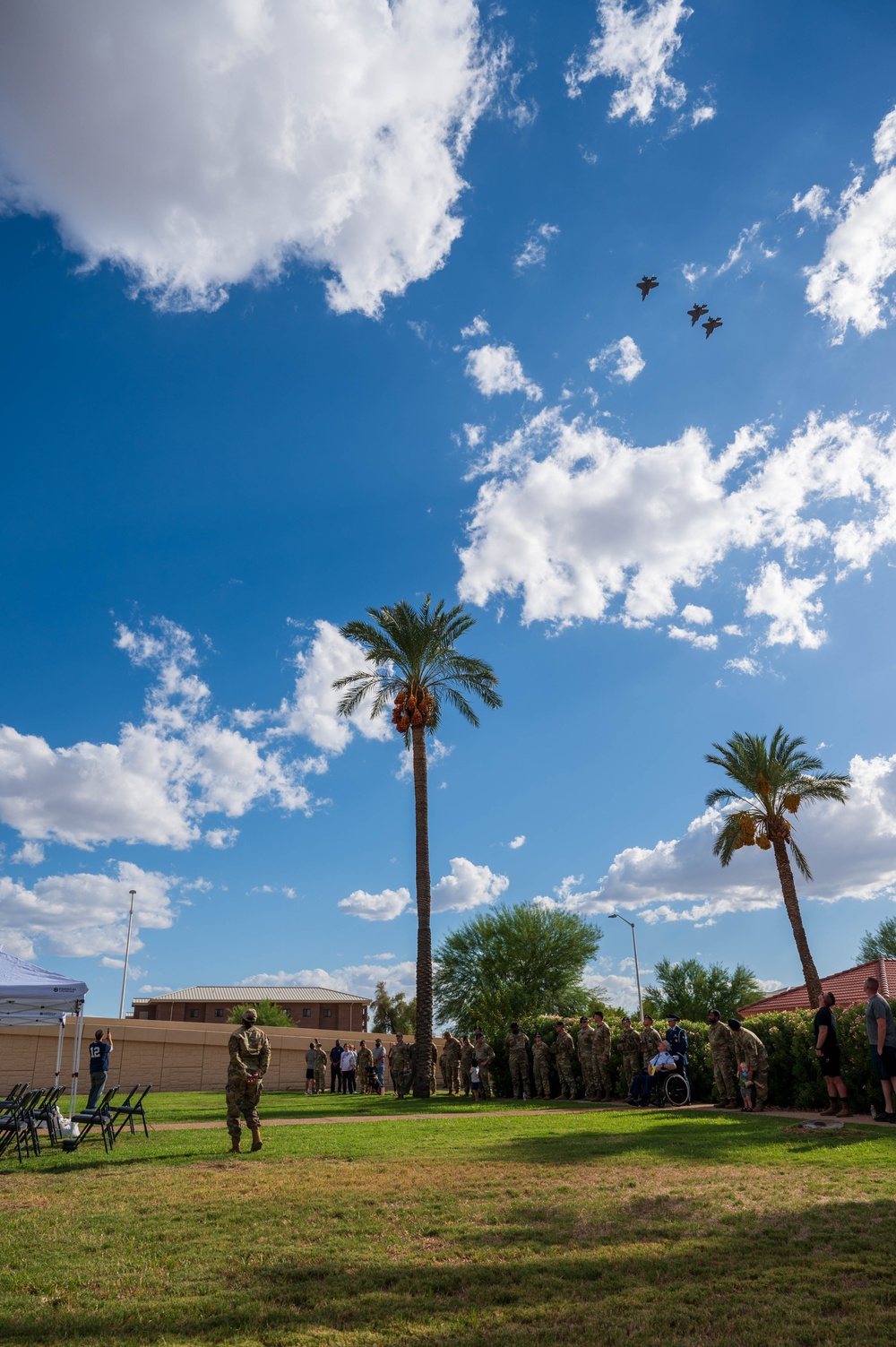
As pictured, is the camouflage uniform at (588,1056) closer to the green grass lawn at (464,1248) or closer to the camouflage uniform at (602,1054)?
the camouflage uniform at (602,1054)

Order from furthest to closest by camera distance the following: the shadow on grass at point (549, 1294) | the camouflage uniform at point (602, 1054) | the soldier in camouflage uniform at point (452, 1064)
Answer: the soldier in camouflage uniform at point (452, 1064), the camouflage uniform at point (602, 1054), the shadow on grass at point (549, 1294)

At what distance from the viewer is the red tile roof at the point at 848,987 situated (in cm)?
2859

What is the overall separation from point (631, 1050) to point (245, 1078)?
10.6 meters

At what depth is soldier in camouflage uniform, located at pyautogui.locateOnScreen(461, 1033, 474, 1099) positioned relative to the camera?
78.4ft

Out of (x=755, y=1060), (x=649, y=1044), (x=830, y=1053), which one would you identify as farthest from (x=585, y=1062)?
(x=830, y=1053)

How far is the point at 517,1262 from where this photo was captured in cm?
567

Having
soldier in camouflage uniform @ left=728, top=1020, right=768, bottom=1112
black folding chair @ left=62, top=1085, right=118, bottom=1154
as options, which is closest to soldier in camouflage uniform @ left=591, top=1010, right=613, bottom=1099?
soldier in camouflage uniform @ left=728, top=1020, right=768, bottom=1112

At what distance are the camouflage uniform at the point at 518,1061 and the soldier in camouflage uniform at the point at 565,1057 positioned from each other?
55.3 inches

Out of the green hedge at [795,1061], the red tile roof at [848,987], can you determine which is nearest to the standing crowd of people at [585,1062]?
the green hedge at [795,1061]

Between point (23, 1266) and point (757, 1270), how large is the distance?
479 cm

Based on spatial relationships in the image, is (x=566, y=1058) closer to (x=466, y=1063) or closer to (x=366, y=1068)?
(x=466, y=1063)

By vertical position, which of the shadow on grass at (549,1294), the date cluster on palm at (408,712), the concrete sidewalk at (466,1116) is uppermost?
the date cluster on palm at (408,712)

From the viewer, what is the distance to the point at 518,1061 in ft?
73.9

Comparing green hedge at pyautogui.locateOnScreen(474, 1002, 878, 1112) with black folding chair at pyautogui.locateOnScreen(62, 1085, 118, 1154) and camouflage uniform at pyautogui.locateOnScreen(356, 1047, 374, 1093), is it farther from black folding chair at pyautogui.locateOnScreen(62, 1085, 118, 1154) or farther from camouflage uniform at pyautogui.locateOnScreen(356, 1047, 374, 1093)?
black folding chair at pyautogui.locateOnScreen(62, 1085, 118, 1154)
